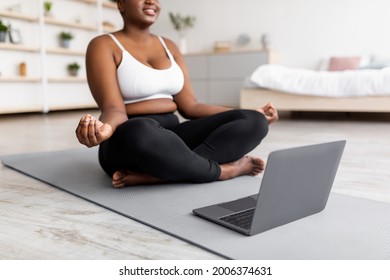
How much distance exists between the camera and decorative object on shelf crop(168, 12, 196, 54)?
6328 mm

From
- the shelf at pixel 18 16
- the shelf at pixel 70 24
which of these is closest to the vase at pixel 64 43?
the shelf at pixel 70 24

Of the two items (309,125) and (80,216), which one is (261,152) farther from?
(309,125)

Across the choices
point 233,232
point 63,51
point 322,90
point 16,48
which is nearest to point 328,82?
point 322,90

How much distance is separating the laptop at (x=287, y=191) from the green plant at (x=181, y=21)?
217 inches

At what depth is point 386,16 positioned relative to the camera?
4.90 meters

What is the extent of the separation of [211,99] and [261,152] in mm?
3660

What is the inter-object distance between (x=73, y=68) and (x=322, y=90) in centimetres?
350

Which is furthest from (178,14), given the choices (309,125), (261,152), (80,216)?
(80,216)

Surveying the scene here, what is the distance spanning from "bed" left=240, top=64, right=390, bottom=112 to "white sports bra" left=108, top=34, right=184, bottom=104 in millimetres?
2715

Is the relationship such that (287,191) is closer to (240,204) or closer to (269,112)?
(240,204)

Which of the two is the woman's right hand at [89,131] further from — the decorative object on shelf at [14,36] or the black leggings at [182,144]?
the decorative object on shelf at [14,36]

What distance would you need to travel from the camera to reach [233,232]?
1.05 metres

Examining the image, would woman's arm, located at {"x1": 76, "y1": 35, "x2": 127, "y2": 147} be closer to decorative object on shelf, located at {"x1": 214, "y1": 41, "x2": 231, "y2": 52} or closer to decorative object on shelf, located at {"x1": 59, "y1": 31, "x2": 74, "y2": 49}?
decorative object on shelf, located at {"x1": 59, "y1": 31, "x2": 74, "y2": 49}
